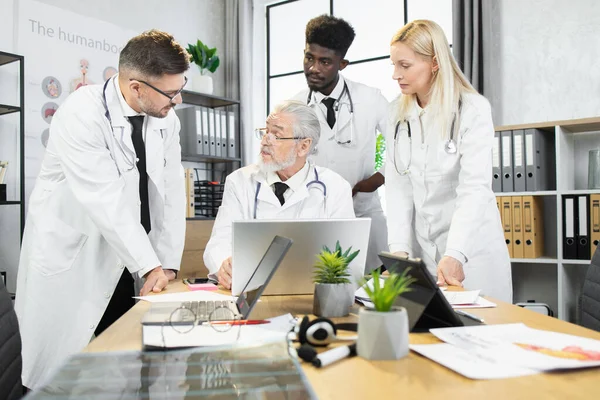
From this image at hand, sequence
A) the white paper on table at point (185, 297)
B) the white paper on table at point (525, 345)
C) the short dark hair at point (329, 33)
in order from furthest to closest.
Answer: the short dark hair at point (329, 33) → the white paper on table at point (185, 297) → the white paper on table at point (525, 345)

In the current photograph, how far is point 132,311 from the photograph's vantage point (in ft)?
4.50

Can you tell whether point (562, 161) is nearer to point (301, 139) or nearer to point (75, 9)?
point (301, 139)

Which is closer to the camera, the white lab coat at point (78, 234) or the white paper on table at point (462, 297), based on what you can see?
the white paper on table at point (462, 297)

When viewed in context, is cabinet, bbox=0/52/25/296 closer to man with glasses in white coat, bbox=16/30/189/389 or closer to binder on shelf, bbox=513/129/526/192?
man with glasses in white coat, bbox=16/30/189/389

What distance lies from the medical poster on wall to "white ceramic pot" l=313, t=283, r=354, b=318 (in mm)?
2894

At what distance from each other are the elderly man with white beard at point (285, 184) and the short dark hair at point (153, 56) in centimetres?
42

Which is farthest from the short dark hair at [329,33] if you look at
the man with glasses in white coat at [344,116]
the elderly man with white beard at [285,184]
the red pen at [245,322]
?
the red pen at [245,322]

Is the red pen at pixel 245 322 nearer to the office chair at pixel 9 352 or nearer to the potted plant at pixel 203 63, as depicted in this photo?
the office chair at pixel 9 352

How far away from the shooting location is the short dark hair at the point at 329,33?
2.52 metres

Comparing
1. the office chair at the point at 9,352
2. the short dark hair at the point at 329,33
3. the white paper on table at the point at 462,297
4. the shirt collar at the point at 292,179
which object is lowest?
the office chair at the point at 9,352

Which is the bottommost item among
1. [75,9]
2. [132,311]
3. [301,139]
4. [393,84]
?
[132,311]

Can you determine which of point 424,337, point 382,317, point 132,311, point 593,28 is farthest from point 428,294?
point 593,28

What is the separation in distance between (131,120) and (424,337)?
57.5 inches

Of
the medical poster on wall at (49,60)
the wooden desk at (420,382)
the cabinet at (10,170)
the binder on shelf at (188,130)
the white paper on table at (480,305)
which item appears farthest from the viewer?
the binder on shelf at (188,130)
